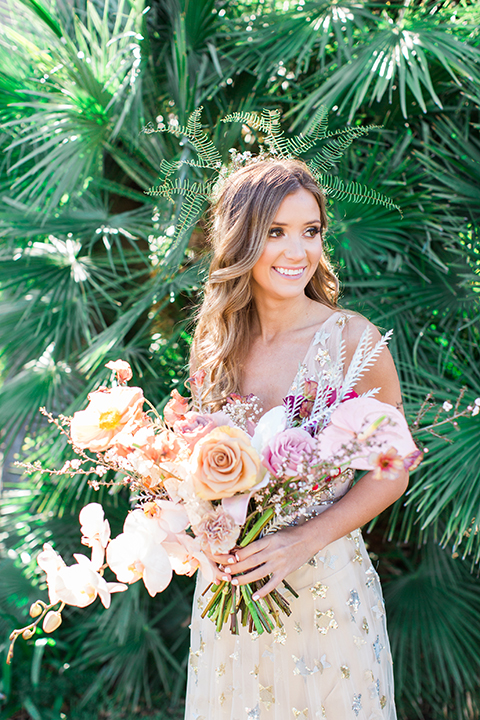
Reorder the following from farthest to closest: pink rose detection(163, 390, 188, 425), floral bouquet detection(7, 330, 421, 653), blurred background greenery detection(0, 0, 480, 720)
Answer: blurred background greenery detection(0, 0, 480, 720), pink rose detection(163, 390, 188, 425), floral bouquet detection(7, 330, 421, 653)

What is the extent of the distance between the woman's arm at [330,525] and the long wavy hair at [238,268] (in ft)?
1.02

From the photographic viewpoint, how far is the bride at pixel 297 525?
127 centimetres

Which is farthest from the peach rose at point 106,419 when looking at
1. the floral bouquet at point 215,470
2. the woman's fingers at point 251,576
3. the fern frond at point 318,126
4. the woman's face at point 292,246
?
the fern frond at point 318,126

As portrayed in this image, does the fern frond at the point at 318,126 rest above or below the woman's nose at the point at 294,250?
above

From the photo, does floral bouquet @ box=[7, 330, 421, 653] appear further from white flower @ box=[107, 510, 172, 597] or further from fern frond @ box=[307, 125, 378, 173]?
fern frond @ box=[307, 125, 378, 173]

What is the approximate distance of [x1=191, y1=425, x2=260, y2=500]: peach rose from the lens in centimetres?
89

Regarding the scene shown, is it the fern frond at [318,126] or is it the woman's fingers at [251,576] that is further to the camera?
the fern frond at [318,126]

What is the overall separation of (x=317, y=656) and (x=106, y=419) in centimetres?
74

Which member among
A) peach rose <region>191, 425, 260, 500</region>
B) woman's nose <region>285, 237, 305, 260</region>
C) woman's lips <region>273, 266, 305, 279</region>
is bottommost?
peach rose <region>191, 425, 260, 500</region>

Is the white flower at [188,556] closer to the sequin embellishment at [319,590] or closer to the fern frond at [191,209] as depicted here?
the sequin embellishment at [319,590]

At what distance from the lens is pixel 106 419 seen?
41.5 inches

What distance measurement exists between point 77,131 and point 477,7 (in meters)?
1.57

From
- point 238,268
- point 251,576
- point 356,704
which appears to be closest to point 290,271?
point 238,268

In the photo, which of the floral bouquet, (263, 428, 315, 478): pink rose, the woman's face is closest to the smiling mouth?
the woman's face
